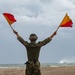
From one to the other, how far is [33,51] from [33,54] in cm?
8

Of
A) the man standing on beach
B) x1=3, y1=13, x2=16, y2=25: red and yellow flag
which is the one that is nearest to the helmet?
the man standing on beach

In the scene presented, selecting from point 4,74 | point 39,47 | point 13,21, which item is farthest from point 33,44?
point 4,74

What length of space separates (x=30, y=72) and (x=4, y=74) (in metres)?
16.3

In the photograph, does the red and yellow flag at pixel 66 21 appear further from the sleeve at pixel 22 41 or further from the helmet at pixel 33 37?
the sleeve at pixel 22 41

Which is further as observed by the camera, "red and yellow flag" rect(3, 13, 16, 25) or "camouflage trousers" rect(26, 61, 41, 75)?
"red and yellow flag" rect(3, 13, 16, 25)

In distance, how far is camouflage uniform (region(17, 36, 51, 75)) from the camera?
33.0 feet

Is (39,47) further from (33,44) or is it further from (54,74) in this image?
(54,74)

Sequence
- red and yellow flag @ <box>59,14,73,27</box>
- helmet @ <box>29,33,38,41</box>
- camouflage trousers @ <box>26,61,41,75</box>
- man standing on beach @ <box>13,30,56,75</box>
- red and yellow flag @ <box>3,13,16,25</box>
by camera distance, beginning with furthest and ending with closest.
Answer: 1. red and yellow flag @ <box>3,13,16,25</box>
2. red and yellow flag @ <box>59,14,73,27</box>
3. camouflage trousers @ <box>26,61,41,75</box>
4. man standing on beach @ <box>13,30,56,75</box>
5. helmet @ <box>29,33,38,41</box>

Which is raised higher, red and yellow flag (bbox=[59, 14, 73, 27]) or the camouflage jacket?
red and yellow flag (bbox=[59, 14, 73, 27])

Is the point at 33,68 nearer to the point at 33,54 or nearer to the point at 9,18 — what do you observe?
the point at 33,54

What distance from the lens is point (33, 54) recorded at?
1012cm

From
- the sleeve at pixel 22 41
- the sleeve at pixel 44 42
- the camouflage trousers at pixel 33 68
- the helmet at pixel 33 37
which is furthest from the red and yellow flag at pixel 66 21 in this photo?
the camouflage trousers at pixel 33 68

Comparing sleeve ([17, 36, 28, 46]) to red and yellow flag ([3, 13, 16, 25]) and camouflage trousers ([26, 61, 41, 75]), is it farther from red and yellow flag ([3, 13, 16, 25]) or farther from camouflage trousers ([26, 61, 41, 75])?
red and yellow flag ([3, 13, 16, 25])

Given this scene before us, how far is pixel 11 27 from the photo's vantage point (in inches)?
407
